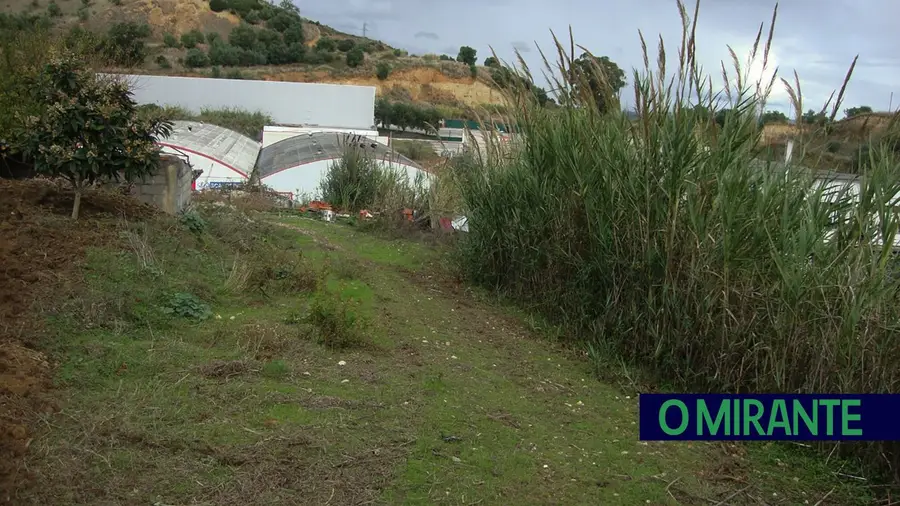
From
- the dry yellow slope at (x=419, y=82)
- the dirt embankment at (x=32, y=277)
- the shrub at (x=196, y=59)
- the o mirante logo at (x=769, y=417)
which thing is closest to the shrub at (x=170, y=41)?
the shrub at (x=196, y=59)

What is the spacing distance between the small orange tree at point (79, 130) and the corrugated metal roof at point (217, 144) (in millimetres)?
10374

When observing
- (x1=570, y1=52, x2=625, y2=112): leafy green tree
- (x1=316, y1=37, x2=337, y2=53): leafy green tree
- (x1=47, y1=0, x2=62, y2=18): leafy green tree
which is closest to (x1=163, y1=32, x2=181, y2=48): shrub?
(x1=47, y1=0, x2=62, y2=18): leafy green tree

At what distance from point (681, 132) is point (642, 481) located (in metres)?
2.67

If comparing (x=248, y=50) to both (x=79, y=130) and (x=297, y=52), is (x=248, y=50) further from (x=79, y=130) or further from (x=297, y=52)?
(x=79, y=130)

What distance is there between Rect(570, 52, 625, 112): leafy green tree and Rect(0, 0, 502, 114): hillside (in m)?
45.4

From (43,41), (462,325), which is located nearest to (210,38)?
(43,41)

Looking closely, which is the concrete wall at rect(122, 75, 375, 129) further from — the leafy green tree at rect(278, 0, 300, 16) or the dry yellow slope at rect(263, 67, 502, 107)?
the leafy green tree at rect(278, 0, 300, 16)

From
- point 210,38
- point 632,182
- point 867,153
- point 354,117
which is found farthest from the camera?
point 210,38

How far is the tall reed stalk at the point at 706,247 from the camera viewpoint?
415 centimetres

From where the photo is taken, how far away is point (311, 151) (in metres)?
19.7

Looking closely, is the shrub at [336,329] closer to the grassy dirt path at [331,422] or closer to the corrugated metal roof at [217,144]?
the grassy dirt path at [331,422]

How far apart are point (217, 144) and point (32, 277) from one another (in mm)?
16051

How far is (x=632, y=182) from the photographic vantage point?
5633mm

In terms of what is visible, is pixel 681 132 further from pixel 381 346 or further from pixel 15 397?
pixel 15 397
